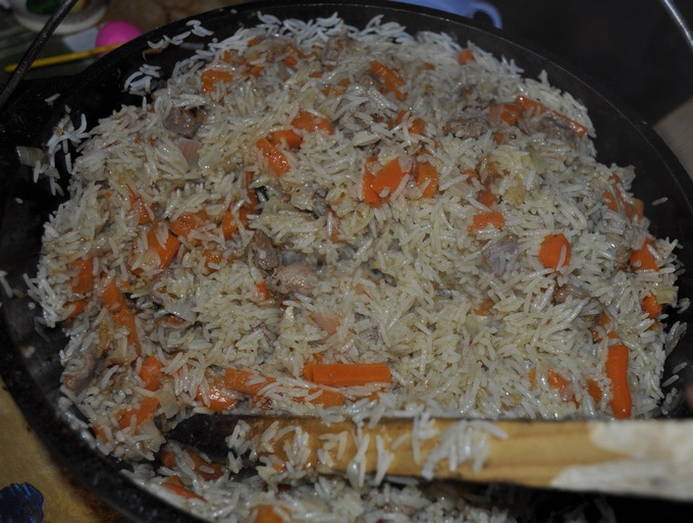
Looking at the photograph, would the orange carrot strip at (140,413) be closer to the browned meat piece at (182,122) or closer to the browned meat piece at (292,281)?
the browned meat piece at (292,281)

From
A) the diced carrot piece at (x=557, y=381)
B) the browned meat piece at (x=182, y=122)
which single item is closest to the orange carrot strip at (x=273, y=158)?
the browned meat piece at (x=182, y=122)

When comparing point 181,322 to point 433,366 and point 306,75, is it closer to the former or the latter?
point 433,366

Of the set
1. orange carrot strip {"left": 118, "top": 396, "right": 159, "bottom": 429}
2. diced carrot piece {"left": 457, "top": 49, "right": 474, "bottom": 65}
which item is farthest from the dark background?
orange carrot strip {"left": 118, "top": 396, "right": 159, "bottom": 429}

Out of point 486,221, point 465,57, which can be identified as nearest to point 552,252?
point 486,221

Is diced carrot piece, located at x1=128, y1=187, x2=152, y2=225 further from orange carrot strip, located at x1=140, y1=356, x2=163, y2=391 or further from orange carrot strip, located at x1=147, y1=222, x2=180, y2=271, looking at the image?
orange carrot strip, located at x1=140, y1=356, x2=163, y2=391

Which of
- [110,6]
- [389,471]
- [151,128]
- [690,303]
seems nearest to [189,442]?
[389,471]

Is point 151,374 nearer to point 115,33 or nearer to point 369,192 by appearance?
point 369,192
